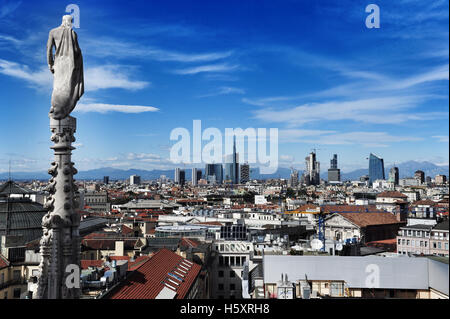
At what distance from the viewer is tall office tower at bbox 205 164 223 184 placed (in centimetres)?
Answer: 16175

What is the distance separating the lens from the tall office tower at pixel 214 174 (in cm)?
16175

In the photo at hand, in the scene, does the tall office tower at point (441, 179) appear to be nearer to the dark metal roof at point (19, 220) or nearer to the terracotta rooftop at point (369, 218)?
Answer: the terracotta rooftop at point (369, 218)

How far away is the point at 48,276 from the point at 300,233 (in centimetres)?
3573

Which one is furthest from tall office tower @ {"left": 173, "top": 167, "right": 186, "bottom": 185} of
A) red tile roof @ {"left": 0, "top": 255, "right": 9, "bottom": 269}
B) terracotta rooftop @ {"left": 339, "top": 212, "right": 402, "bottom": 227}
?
red tile roof @ {"left": 0, "top": 255, "right": 9, "bottom": 269}

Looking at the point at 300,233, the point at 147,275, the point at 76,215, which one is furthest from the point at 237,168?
the point at 76,215

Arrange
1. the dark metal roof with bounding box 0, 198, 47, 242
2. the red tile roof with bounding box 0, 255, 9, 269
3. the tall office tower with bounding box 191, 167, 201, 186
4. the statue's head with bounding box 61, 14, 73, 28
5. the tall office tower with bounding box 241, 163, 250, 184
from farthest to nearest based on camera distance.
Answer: the tall office tower with bounding box 191, 167, 201, 186, the tall office tower with bounding box 241, 163, 250, 184, the dark metal roof with bounding box 0, 198, 47, 242, the red tile roof with bounding box 0, 255, 9, 269, the statue's head with bounding box 61, 14, 73, 28

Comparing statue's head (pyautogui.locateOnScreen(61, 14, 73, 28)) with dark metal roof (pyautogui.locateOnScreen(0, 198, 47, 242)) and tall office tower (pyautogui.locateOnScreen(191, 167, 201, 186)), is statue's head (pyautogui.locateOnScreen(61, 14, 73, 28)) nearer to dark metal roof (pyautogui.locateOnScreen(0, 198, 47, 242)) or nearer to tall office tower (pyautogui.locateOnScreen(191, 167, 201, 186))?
dark metal roof (pyautogui.locateOnScreen(0, 198, 47, 242))

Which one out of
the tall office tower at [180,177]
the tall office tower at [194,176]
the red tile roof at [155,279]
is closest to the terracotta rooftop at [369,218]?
the red tile roof at [155,279]

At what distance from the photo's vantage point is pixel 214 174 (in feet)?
537

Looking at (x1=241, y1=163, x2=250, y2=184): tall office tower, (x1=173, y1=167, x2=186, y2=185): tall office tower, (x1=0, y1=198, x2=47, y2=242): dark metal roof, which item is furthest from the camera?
(x1=173, y1=167, x2=186, y2=185): tall office tower

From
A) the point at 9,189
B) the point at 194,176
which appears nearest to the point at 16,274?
the point at 9,189

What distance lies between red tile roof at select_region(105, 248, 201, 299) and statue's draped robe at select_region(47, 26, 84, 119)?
8.29m
